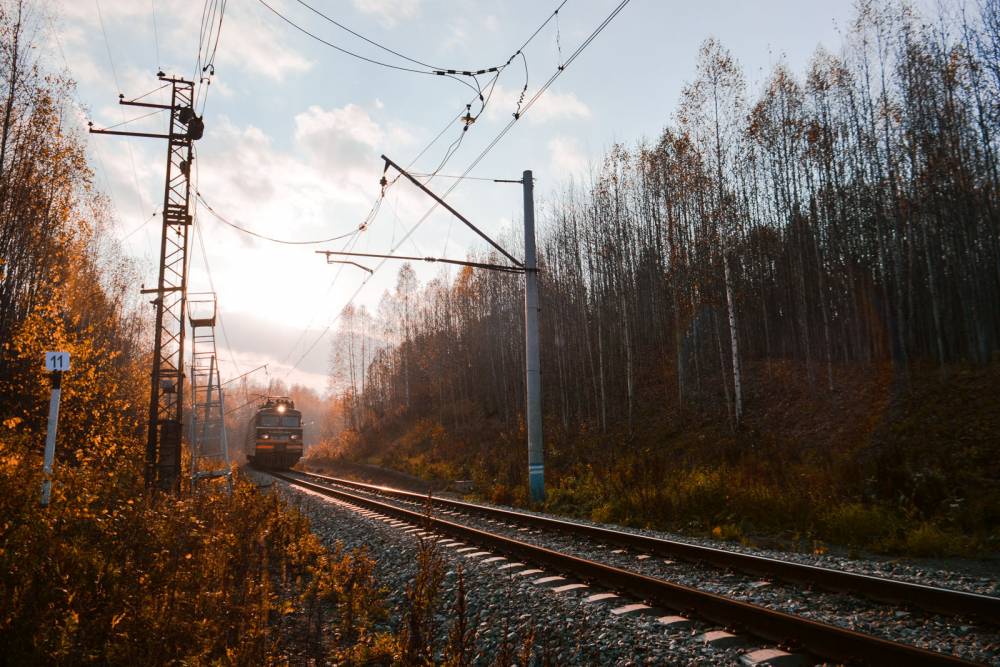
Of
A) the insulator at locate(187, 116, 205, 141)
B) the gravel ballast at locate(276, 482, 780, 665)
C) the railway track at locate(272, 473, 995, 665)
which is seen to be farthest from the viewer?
the insulator at locate(187, 116, 205, 141)

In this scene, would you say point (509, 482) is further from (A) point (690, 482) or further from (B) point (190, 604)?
(B) point (190, 604)

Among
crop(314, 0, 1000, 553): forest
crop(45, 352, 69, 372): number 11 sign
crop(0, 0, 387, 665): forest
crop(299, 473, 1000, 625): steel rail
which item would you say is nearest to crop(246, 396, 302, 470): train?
crop(314, 0, 1000, 553): forest

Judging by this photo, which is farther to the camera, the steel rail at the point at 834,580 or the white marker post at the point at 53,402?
the white marker post at the point at 53,402

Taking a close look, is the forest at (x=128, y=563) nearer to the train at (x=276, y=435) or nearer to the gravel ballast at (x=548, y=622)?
the gravel ballast at (x=548, y=622)

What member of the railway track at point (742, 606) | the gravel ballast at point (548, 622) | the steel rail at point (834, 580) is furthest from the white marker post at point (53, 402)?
the steel rail at point (834, 580)

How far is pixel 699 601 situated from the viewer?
4.81m

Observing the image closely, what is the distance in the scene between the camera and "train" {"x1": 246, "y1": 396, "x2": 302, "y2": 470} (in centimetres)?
3183

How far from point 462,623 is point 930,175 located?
26137mm

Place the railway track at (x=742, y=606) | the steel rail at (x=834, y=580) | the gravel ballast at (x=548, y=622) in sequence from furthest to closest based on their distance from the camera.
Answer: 1. the steel rail at (x=834, y=580)
2. the gravel ballast at (x=548, y=622)
3. the railway track at (x=742, y=606)

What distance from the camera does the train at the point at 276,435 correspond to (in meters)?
31.8

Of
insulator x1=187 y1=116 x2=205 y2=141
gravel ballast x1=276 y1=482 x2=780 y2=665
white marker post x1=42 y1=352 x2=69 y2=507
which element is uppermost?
insulator x1=187 y1=116 x2=205 y2=141

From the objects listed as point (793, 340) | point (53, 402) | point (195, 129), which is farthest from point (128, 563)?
point (793, 340)

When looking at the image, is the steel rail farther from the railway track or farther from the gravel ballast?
the gravel ballast

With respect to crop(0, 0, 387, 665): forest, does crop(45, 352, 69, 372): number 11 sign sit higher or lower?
higher
